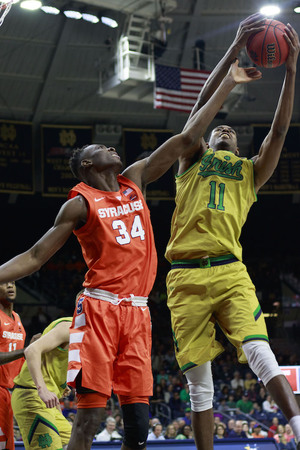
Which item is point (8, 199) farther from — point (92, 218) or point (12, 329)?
point (92, 218)

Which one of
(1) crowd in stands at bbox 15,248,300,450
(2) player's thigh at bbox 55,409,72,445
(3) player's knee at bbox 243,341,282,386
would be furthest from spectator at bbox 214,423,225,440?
(3) player's knee at bbox 243,341,282,386

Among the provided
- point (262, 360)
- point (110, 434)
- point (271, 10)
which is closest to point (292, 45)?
point (262, 360)

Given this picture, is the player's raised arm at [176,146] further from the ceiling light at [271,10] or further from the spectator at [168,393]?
the spectator at [168,393]

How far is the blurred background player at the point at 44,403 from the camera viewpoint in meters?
5.69

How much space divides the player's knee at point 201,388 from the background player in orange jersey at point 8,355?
5.16ft

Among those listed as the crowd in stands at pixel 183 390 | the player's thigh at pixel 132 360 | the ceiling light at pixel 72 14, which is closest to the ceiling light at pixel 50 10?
the ceiling light at pixel 72 14

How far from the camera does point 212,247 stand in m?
5.11

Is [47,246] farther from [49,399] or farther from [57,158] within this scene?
[57,158]

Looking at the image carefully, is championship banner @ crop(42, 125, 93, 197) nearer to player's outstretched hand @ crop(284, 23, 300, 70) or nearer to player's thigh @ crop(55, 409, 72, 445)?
player's thigh @ crop(55, 409, 72, 445)

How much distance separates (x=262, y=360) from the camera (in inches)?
181

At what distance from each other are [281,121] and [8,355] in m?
2.99

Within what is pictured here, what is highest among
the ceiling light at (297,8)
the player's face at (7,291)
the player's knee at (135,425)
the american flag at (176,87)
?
the ceiling light at (297,8)

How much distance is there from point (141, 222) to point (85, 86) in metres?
16.3

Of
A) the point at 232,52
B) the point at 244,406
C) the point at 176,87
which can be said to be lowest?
the point at 244,406
